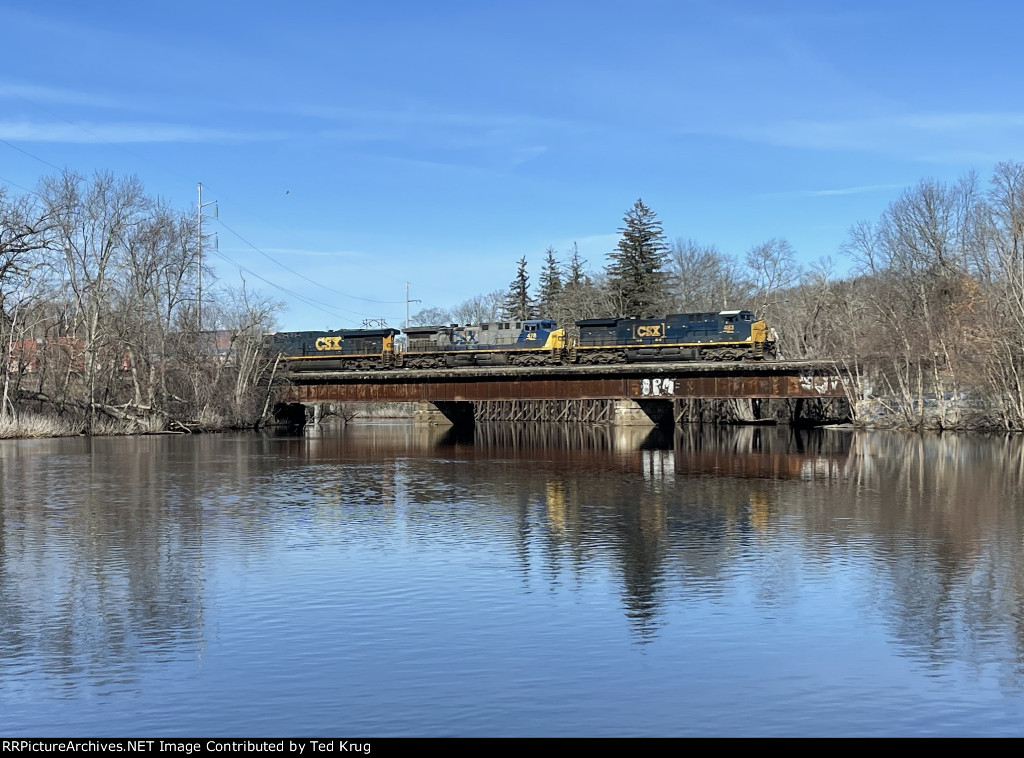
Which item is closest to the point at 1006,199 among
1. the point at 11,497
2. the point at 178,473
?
the point at 178,473

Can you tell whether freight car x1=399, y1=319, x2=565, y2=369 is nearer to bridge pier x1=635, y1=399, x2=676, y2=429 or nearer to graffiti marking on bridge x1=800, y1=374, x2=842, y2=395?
bridge pier x1=635, y1=399, x2=676, y2=429

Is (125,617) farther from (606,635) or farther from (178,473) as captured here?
(178,473)

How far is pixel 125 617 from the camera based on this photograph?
12750 millimetres

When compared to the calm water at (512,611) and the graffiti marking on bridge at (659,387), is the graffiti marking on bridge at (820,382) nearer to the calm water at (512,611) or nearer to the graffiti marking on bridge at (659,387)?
the graffiti marking on bridge at (659,387)

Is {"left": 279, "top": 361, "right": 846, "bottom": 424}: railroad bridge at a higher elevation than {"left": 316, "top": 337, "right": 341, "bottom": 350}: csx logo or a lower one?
lower

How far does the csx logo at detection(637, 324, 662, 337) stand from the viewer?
68.9m

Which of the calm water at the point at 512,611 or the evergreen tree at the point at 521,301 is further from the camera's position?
the evergreen tree at the point at 521,301

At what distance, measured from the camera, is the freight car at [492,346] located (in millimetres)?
71625

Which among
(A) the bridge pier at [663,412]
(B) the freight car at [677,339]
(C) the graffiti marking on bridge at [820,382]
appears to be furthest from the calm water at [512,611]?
(A) the bridge pier at [663,412]

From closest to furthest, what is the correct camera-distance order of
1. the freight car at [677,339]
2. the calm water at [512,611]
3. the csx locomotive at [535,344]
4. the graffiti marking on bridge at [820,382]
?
the calm water at [512,611]
the graffiti marking on bridge at [820,382]
the freight car at [677,339]
the csx locomotive at [535,344]

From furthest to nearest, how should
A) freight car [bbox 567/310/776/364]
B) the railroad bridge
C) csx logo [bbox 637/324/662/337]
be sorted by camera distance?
csx logo [bbox 637/324/662/337] < freight car [bbox 567/310/776/364] < the railroad bridge

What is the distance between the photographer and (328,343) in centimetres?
7881

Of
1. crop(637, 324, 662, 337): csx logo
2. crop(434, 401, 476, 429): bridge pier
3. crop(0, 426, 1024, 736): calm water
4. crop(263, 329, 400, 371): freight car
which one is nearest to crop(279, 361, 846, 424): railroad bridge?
crop(263, 329, 400, 371): freight car

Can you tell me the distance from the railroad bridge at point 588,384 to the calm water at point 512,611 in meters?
34.3
